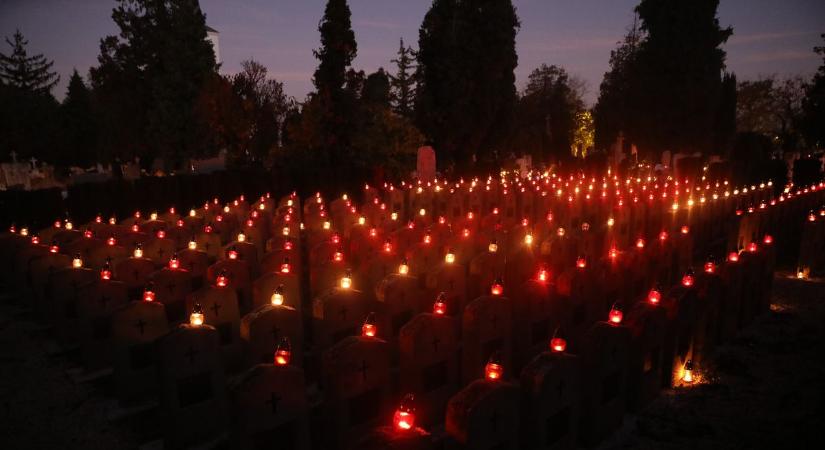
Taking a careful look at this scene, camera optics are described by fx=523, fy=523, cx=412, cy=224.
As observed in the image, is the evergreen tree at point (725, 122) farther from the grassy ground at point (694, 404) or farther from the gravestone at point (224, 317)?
the gravestone at point (224, 317)

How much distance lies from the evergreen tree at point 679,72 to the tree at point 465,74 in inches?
324

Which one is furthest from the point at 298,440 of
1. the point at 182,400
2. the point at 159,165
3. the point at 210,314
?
the point at 159,165

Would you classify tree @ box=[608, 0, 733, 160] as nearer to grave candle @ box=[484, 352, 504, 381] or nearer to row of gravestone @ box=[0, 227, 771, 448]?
row of gravestone @ box=[0, 227, 771, 448]

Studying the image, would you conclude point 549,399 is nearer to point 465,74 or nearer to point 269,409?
point 269,409

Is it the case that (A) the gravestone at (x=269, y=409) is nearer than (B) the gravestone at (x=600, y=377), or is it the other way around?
(A) the gravestone at (x=269, y=409)

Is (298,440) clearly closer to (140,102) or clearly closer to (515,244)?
(515,244)

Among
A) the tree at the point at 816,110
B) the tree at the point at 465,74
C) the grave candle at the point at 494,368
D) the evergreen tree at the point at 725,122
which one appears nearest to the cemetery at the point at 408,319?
the grave candle at the point at 494,368

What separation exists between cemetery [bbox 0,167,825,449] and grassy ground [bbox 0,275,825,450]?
0.59 feet

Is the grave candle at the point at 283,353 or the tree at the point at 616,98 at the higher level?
the tree at the point at 616,98

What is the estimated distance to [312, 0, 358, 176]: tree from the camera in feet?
70.4

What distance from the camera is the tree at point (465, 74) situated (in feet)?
86.7

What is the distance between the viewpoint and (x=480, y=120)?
88.8 ft

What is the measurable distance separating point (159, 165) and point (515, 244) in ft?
86.3

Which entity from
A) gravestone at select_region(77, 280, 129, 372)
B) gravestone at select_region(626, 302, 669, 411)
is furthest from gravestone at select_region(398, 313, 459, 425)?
gravestone at select_region(77, 280, 129, 372)
